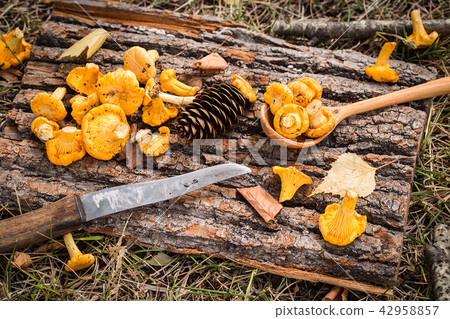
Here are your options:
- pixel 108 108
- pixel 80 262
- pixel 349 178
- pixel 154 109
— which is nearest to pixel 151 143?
pixel 154 109

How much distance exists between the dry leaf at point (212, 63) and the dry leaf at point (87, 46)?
0.91m

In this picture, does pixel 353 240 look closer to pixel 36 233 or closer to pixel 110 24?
pixel 36 233

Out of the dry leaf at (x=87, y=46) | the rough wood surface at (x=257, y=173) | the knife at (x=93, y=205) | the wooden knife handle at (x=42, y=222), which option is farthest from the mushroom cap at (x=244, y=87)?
the wooden knife handle at (x=42, y=222)

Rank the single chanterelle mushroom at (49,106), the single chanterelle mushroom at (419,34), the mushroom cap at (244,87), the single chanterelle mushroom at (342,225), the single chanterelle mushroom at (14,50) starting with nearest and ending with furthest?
the single chanterelle mushroom at (342,225) < the single chanterelle mushroom at (49,106) < the mushroom cap at (244,87) < the single chanterelle mushroom at (14,50) < the single chanterelle mushroom at (419,34)

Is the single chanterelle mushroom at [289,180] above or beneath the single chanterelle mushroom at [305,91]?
beneath

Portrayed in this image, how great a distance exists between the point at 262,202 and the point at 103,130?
1.34m

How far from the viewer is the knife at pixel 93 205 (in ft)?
9.07

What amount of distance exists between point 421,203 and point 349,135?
93 cm

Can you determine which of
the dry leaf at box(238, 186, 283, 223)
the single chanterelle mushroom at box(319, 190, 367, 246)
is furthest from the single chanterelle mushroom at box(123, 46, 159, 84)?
the single chanterelle mushroom at box(319, 190, 367, 246)

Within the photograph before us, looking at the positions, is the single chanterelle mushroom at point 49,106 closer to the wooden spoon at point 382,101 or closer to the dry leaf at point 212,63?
the dry leaf at point 212,63

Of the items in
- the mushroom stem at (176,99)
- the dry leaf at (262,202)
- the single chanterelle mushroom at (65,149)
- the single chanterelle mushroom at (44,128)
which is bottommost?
the dry leaf at (262,202)

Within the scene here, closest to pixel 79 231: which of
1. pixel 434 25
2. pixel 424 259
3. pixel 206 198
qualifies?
pixel 206 198

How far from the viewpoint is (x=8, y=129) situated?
10.6ft

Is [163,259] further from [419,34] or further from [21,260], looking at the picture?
[419,34]
